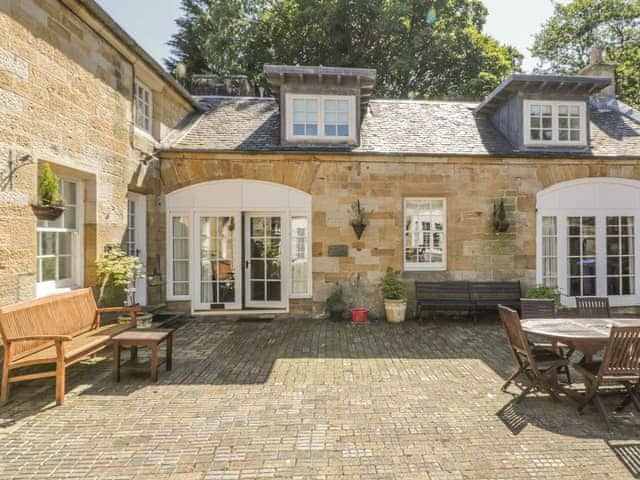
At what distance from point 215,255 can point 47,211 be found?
4293mm

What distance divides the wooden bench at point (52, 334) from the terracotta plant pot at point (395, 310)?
5.61m

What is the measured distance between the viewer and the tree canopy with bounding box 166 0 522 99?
1888 cm

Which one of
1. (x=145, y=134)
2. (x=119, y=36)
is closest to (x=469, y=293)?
(x=145, y=134)

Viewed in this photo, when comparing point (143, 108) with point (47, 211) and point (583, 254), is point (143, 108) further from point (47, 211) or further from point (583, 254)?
point (583, 254)

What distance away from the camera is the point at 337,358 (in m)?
6.23

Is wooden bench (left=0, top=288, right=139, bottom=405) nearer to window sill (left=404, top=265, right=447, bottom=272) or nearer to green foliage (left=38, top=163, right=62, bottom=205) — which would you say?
green foliage (left=38, top=163, right=62, bottom=205)

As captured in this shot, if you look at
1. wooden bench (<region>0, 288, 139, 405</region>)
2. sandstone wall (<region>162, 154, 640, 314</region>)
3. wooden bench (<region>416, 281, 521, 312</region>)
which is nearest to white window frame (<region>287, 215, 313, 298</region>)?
sandstone wall (<region>162, 154, 640, 314</region>)

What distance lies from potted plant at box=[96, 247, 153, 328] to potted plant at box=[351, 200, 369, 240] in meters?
4.97

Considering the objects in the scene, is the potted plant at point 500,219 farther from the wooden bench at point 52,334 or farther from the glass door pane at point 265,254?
the wooden bench at point 52,334

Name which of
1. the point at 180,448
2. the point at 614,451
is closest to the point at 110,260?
the point at 180,448

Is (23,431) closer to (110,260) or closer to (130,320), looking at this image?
(130,320)

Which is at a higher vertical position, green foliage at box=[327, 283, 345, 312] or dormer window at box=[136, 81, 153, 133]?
dormer window at box=[136, 81, 153, 133]

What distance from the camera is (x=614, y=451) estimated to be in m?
3.52

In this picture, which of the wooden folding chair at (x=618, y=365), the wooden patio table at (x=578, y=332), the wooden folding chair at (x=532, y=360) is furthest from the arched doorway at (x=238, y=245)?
the wooden folding chair at (x=618, y=365)
